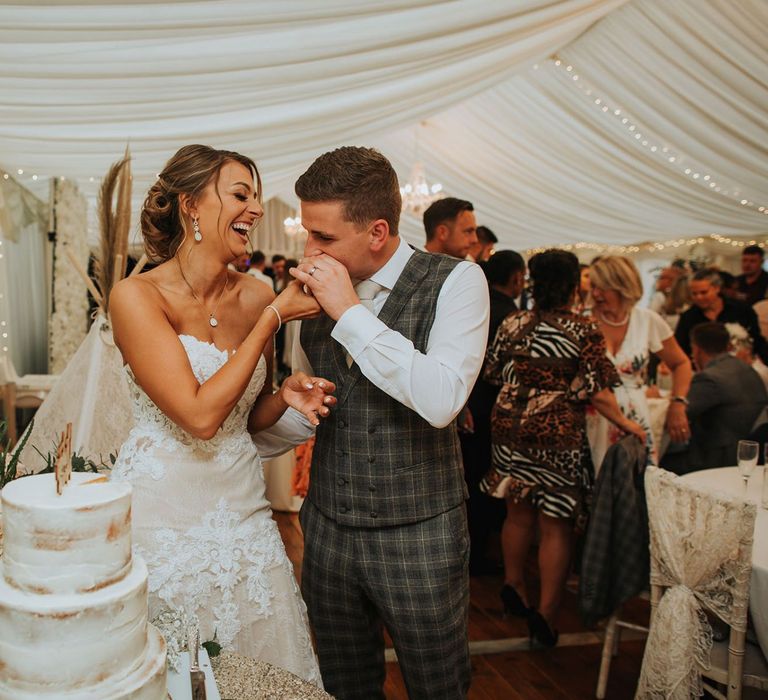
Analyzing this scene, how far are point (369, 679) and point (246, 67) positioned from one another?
2474 mm

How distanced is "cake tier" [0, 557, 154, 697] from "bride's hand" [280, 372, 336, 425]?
714mm

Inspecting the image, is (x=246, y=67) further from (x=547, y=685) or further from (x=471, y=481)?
(x=547, y=685)

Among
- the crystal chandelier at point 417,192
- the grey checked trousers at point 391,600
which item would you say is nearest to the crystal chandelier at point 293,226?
the crystal chandelier at point 417,192

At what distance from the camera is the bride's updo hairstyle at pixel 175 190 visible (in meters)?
1.67

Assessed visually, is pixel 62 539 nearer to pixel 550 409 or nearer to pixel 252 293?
pixel 252 293

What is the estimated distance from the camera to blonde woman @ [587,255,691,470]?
3.84 m

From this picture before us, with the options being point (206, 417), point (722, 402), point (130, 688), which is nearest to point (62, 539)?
point (130, 688)

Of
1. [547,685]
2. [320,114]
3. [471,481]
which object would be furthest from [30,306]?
[547,685]

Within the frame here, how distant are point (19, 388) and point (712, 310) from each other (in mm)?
5203

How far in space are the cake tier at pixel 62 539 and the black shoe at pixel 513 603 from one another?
307 cm

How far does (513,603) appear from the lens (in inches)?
145

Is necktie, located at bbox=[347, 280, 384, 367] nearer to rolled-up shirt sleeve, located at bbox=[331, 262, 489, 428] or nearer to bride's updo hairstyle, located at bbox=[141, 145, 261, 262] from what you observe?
rolled-up shirt sleeve, located at bbox=[331, 262, 489, 428]

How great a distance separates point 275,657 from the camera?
5.30 feet

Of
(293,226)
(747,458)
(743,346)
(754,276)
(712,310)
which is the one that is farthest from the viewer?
(293,226)
